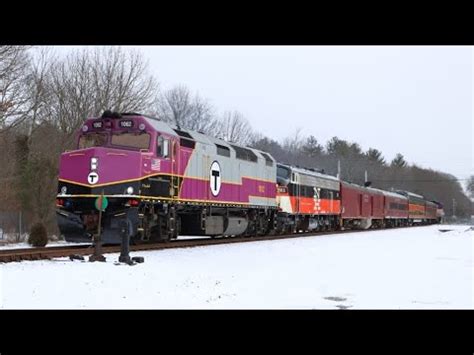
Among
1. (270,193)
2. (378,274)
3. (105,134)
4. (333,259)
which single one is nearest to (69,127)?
(270,193)

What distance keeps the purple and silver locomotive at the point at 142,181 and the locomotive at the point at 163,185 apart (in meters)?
0.03

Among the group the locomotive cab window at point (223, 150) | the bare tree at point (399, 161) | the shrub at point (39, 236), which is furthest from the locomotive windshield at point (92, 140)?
the bare tree at point (399, 161)

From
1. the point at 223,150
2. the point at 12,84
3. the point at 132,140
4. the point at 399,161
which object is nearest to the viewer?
the point at 132,140

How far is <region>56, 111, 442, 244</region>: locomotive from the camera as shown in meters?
17.4

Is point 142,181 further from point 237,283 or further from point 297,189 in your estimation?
point 297,189

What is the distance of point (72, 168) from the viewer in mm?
17875

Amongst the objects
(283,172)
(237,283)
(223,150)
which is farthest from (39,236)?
(283,172)

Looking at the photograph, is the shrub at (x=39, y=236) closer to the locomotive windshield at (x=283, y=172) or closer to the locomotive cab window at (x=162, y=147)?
the locomotive cab window at (x=162, y=147)

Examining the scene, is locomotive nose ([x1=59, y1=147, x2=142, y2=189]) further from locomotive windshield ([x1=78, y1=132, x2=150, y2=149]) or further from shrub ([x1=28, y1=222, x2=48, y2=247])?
shrub ([x1=28, y1=222, x2=48, y2=247])

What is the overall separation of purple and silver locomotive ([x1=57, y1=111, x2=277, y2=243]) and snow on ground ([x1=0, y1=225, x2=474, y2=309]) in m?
1.85

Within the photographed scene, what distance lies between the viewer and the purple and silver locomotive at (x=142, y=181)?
17.4m

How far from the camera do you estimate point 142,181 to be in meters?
17.6

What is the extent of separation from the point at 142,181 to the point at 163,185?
137 centimetres

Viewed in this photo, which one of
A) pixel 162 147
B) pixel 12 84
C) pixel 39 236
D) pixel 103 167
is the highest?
pixel 12 84
